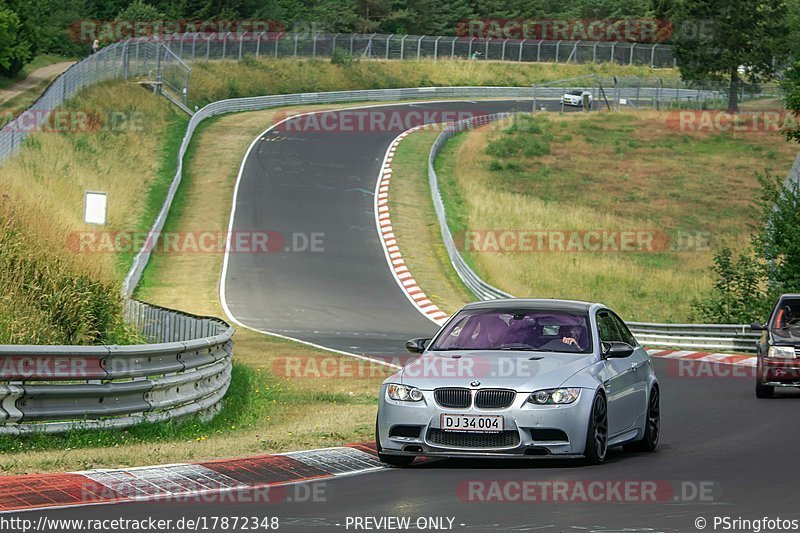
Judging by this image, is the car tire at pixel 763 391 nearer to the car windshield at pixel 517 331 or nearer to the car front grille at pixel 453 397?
the car windshield at pixel 517 331

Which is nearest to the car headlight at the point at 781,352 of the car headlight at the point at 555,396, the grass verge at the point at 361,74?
the car headlight at the point at 555,396

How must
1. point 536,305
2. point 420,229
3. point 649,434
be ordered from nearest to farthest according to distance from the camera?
point 536,305 < point 649,434 < point 420,229

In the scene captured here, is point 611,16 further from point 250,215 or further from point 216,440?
point 216,440

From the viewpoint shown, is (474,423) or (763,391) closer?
(474,423)

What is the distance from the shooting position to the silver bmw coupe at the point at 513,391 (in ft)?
36.2

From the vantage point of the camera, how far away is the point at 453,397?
36.6 feet

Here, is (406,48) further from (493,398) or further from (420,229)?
(493,398)

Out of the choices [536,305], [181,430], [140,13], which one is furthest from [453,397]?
[140,13]

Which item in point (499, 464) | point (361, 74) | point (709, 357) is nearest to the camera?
point (499, 464)

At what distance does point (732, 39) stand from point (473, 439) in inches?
3055

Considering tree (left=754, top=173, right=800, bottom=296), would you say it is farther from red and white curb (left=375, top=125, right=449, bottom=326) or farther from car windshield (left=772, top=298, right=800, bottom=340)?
car windshield (left=772, top=298, right=800, bottom=340)

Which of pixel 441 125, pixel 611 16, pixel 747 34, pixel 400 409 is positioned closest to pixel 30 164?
pixel 441 125

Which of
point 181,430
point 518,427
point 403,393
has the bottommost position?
point 181,430

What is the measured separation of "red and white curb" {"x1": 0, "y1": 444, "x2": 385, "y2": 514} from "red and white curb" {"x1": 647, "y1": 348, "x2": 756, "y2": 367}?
1842 cm
